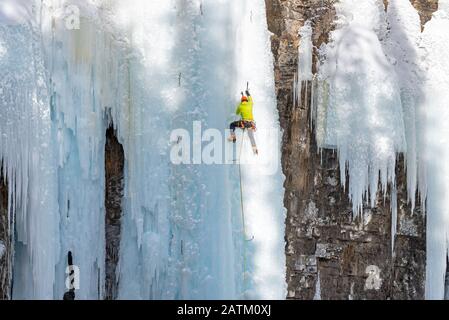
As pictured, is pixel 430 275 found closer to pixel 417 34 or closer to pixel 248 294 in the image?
pixel 248 294

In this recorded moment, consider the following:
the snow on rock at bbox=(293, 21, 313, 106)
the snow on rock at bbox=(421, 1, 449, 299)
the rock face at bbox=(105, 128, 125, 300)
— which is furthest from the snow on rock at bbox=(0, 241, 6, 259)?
the snow on rock at bbox=(421, 1, 449, 299)

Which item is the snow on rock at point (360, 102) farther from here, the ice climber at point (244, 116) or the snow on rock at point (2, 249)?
the snow on rock at point (2, 249)

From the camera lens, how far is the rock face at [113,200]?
7004mm

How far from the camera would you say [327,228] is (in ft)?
24.5

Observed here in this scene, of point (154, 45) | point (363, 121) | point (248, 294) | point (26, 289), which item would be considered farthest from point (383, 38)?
point (26, 289)

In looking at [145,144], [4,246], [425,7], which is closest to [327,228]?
[145,144]

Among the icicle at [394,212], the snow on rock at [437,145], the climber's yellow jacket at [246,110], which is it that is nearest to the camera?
the climber's yellow jacket at [246,110]

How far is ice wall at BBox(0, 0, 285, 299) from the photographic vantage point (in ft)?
21.4

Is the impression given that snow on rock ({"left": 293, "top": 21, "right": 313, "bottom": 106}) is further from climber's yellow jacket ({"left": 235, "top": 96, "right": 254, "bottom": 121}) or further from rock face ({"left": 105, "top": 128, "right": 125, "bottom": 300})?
→ rock face ({"left": 105, "top": 128, "right": 125, "bottom": 300})

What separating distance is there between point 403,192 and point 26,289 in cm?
366

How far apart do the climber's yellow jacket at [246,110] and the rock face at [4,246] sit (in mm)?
2185

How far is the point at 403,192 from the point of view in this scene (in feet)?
24.3

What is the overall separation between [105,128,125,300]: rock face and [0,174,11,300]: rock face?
0.99 m

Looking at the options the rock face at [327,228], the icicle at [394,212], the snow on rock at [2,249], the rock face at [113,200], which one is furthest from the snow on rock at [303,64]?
the snow on rock at [2,249]
